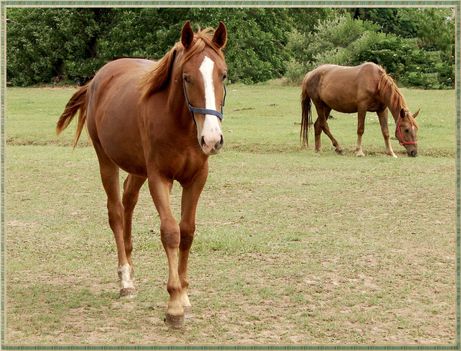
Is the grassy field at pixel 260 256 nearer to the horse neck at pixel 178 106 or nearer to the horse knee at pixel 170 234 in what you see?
the horse knee at pixel 170 234

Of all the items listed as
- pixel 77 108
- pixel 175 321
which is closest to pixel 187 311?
pixel 175 321

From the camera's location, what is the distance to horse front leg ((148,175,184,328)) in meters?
4.68

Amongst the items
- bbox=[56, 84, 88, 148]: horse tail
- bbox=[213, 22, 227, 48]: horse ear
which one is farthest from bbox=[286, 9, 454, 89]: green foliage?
bbox=[213, 22, 227, 48]: horse ear

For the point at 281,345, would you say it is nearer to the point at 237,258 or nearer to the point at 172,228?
the point at 172,228

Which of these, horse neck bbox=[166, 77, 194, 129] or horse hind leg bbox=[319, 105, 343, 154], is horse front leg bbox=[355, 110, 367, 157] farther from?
horse neck bbox=[166, 77, 194, 129]

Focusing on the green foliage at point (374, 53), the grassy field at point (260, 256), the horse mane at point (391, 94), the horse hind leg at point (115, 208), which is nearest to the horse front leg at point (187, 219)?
the grassy field at point (260, 256)

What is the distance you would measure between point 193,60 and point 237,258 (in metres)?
2.49

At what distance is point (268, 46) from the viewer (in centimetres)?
2859

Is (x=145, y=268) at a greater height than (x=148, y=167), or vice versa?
(x=148, y=167)

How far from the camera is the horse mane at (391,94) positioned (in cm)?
1321

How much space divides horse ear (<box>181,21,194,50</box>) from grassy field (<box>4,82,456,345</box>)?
1.86 meters

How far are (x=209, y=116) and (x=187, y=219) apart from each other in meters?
1.03

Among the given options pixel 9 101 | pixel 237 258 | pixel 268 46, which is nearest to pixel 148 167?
pixel 237 258

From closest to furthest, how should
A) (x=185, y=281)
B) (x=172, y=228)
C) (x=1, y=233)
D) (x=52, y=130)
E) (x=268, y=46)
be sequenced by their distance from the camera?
(x=172, y=228), (x=185, y=281), (x=1, y=233), (x=52, y=130), (x=268, y=46)
